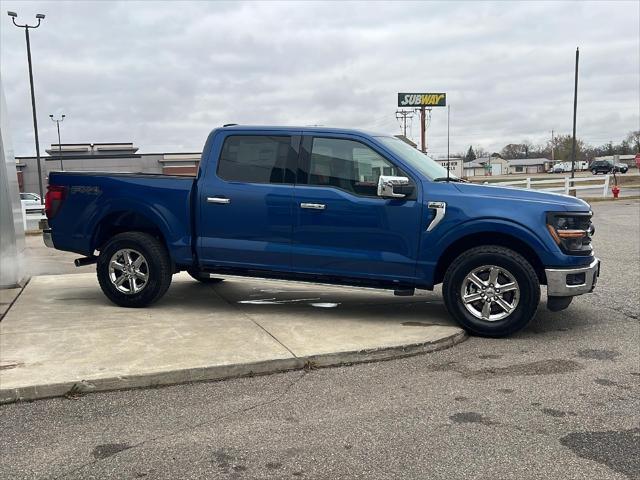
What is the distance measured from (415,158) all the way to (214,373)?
3188 millimetres

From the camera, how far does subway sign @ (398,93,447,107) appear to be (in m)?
67.4

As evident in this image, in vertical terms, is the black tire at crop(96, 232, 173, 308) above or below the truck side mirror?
below

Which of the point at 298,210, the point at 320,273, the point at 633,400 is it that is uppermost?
the point at 298,210

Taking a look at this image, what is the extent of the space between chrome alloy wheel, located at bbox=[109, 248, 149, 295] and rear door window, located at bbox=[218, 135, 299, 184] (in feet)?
4.56

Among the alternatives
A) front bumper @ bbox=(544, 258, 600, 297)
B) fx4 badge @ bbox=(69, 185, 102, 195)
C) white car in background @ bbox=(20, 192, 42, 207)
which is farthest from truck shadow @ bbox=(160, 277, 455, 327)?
white car in background @ bbox=(20, 192, 42, 207)

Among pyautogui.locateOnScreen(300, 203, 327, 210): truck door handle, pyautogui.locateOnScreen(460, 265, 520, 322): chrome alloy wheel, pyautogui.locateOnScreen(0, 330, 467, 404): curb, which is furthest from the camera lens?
pyautogui.locateOnScreen(300, 203, 327, 210): truck door handle

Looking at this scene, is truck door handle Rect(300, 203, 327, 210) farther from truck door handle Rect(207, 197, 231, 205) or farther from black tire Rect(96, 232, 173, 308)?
black tire Rect(96, 232, 173, 308)

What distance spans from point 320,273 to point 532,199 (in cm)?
223

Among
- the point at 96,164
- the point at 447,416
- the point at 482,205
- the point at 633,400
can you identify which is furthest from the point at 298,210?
the point at 96,164

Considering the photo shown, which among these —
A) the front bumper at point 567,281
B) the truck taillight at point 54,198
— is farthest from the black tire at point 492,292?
the truck taillight at point 54,198

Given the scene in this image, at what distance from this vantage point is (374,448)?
3.48 meters

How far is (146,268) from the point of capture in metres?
6.72

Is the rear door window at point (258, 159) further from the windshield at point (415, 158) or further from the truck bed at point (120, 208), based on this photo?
the windshield at point (415, 158)

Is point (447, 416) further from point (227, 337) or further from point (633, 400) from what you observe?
point (227, 337)
